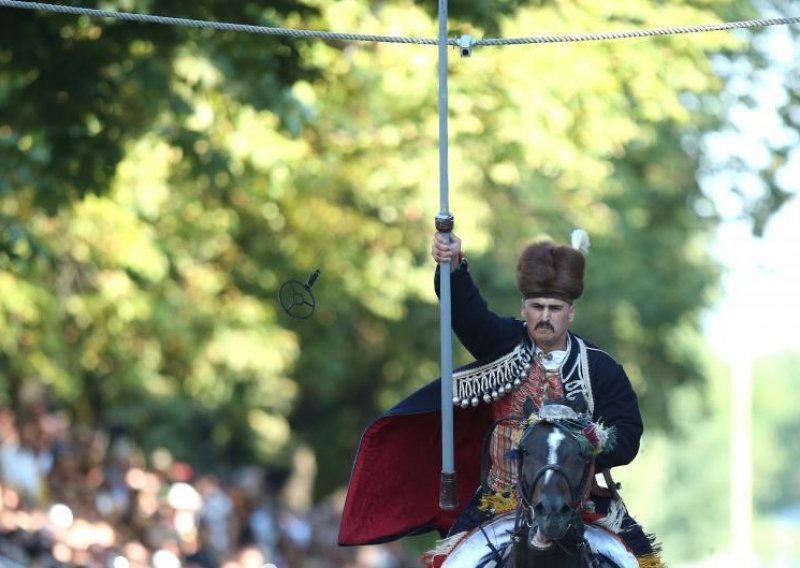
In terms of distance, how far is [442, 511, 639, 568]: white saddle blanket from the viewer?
8195 mm

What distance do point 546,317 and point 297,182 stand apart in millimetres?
11268

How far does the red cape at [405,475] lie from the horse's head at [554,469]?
1.45m

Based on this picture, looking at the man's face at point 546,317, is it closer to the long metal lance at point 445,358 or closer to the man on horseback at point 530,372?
the man on horseback at point 530,372

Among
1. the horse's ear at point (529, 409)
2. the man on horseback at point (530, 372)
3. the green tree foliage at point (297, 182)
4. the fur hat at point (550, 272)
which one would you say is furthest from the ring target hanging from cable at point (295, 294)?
the green tree foliage at point (297, 182)

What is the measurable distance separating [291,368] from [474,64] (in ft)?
28.8

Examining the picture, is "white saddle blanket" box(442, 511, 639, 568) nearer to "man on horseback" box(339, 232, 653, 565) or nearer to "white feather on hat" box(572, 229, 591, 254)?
"man on horseback" box(339, 232, 653, 565)

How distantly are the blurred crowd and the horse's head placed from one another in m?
7.40

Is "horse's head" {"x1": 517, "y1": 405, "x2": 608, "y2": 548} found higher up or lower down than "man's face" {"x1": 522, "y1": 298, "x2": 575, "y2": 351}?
lower down

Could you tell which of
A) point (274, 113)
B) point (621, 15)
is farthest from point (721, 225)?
point (274, 113)

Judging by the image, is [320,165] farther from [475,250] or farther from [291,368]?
[291,368]

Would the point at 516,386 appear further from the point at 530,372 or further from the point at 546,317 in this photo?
the point at 546,317

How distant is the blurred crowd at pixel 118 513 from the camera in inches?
619

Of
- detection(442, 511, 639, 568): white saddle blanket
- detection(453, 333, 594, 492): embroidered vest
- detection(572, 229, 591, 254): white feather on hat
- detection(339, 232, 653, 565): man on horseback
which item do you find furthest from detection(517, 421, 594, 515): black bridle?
detection(572, 229, 591, 254): white feather on hat

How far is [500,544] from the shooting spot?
8.18m
